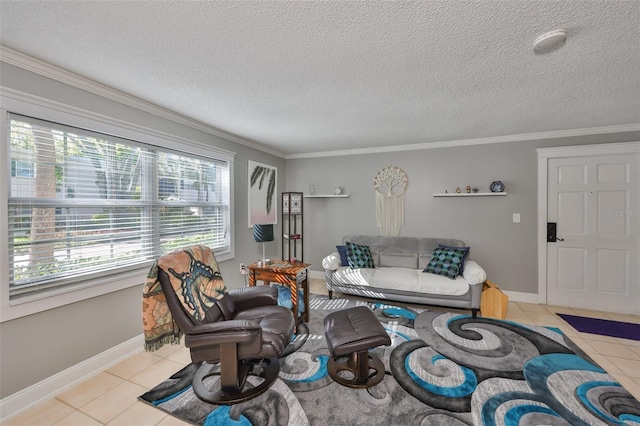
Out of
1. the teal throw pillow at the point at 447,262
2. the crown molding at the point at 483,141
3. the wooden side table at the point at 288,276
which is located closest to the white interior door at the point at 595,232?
the crown molding at the point at 483,141

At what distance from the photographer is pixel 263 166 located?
446 centimetres

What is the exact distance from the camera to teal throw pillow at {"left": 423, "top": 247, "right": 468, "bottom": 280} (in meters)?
3.42

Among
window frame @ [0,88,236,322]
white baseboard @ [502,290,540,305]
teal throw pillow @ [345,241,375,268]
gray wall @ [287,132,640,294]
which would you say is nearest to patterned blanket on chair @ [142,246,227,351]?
window frame @ [0,88,236,322]

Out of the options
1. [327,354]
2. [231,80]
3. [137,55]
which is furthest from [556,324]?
[137,55]

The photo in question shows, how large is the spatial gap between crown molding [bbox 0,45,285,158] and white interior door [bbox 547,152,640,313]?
4.87 metres

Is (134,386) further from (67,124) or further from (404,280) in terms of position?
(404,280)

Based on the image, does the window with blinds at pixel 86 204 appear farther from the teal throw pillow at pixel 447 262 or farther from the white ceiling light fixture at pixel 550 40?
the white ceiling light fixture at pixel 550 40

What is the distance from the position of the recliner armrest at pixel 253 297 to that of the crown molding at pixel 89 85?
202 centimetres

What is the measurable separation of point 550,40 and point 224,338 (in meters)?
2.80

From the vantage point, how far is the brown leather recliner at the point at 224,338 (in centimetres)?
174

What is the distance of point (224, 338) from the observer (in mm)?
1726

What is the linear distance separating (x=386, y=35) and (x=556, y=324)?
370cm

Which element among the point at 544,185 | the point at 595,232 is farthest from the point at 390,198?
the point at 595,232

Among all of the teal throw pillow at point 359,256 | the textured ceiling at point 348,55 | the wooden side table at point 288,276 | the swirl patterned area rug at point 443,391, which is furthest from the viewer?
the teal throw pillow at point 359,256
